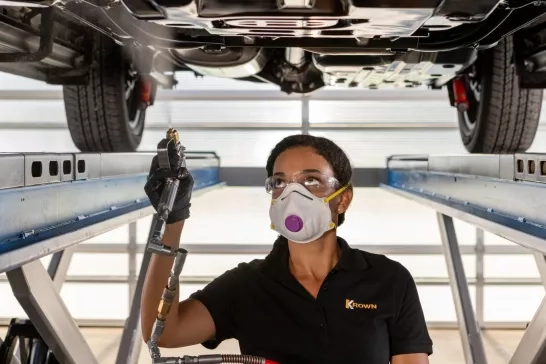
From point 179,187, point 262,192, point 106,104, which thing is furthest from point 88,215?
point 262,192

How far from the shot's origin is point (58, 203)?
4.46 ft

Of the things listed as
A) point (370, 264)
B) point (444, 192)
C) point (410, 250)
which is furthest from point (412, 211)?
point (370, 264)

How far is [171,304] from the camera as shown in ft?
4.17

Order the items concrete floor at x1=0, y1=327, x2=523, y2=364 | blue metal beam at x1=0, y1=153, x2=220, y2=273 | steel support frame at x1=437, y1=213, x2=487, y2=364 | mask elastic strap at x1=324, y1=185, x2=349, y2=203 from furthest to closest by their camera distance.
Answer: concrete floor at x1=0, y1=327, x2=523, y2=364 → steel support frame at x1=437, y1=213, x2=487, y2=364 → mask elastic strap at x1=324, y1=185, x2=349, y2=203 → blue metal beam at x1=0, y1=153, x2=220, y2=273

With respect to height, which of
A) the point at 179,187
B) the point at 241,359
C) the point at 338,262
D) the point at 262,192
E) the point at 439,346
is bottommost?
the point at 439,346

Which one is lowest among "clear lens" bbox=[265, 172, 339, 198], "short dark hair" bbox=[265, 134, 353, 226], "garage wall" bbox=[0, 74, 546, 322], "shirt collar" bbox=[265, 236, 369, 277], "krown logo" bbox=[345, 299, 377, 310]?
"garage wall" bbox=[0, 74, 546, 322]

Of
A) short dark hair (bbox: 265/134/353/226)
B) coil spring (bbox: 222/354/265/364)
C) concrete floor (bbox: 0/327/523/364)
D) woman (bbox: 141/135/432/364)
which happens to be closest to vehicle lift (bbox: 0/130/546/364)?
coil spring (bbox: 222/354/265/364)

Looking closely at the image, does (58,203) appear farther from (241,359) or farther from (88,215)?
(241,359)

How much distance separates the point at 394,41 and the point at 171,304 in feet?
3.67

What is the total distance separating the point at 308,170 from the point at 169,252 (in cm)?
42

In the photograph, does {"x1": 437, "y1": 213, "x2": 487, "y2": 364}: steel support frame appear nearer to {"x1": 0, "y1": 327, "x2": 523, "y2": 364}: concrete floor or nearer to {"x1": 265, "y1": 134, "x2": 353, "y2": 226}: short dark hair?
{"x1": 265, "y1": 134, "x2": 353, "y2": 226}: short dark hair

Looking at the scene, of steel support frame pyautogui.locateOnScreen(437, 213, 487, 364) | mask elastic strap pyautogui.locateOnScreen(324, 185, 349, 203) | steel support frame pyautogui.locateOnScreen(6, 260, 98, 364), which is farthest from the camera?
steel support frame pyautogui.locateOnScreen(437, 213, 487, 364)

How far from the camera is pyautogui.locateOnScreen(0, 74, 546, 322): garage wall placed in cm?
588

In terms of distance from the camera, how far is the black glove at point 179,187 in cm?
120
